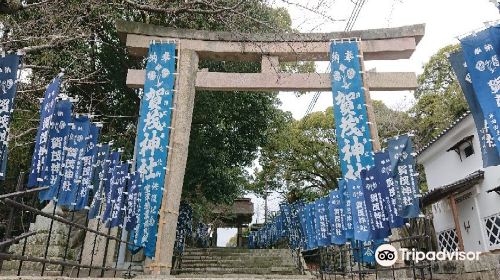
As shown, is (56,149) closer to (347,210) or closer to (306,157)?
(347,210)

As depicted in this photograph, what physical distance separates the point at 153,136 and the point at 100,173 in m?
2.36

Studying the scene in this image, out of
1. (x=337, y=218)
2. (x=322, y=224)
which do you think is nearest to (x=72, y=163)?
(x=337, y=218)

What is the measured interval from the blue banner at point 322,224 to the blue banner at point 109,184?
18.1 ft

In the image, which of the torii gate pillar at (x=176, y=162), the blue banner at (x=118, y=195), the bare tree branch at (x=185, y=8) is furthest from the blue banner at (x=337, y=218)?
the bare tree branch at (x=185, y=8)

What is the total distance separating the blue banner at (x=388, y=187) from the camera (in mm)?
6113

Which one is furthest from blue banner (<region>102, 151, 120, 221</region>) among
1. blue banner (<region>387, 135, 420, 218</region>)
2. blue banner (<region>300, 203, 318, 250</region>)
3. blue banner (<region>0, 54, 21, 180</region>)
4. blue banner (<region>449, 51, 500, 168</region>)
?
blue banner (<region>449, 51, 500, 168</region>)

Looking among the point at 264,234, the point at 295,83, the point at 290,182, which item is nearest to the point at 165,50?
the point at 295,83

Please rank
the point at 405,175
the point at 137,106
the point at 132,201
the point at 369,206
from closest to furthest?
the point at 405,175 < the point at 369,206 < the point at 132,201 < the point at 137,106

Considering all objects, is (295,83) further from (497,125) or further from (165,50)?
(497,125)

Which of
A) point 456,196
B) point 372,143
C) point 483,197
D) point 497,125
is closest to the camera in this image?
point 497,125

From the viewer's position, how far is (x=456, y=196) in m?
14.3

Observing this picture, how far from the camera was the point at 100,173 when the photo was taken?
718cm

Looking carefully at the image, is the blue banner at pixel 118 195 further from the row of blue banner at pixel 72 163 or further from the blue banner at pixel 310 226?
the blue banner at pixel 310 226

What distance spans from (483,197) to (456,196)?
1434mm
